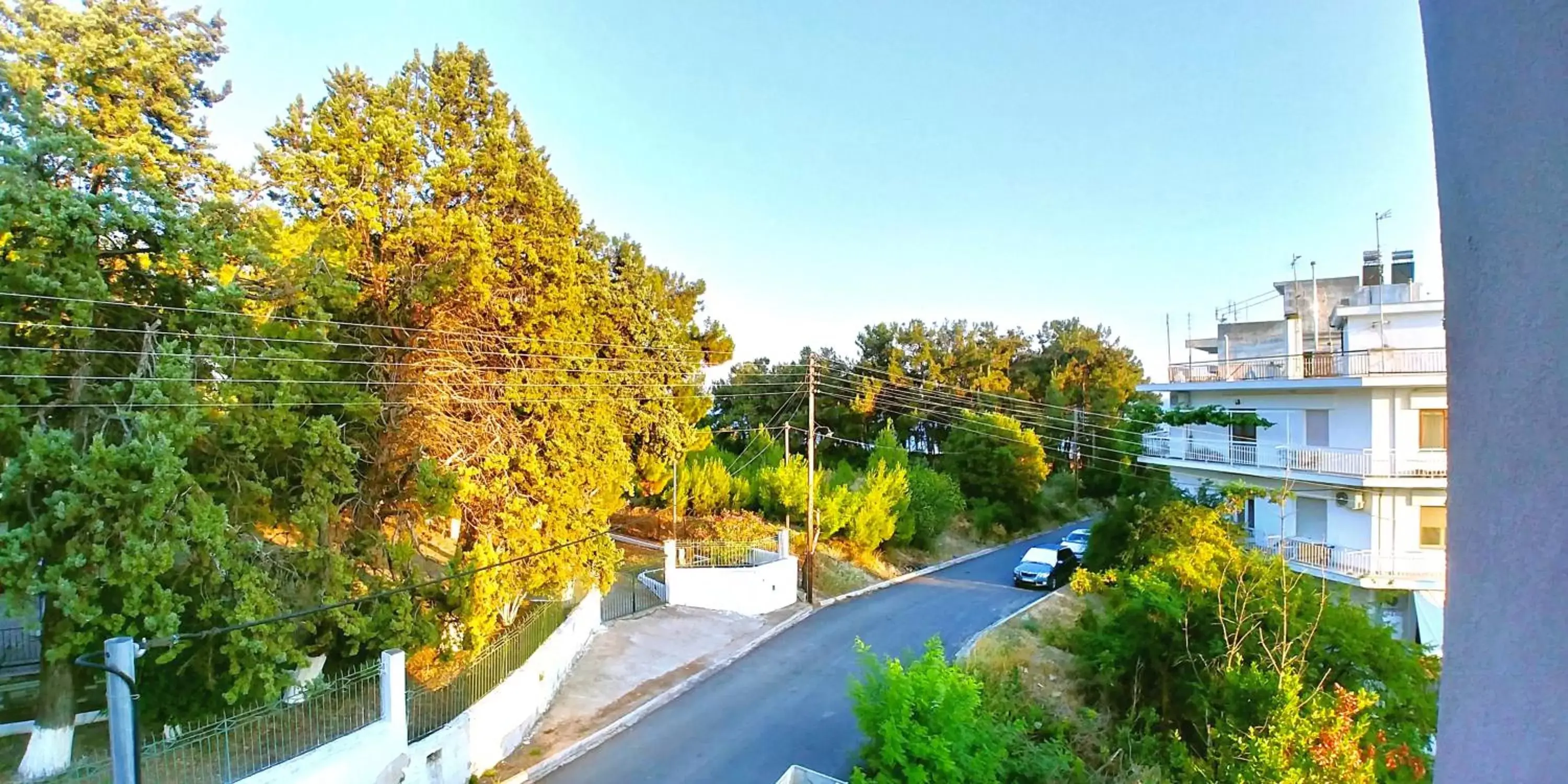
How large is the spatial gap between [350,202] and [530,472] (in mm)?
5514

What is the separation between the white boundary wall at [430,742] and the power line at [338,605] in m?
0.90

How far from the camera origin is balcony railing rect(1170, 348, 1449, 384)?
1438 centimetres

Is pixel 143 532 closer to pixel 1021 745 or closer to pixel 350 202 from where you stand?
pixel 350 202

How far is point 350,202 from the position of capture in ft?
40.2

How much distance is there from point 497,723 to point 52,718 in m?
4.84

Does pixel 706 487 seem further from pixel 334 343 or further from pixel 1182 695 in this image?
pixel 1182 695

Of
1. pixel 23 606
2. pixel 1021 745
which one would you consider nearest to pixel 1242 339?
pixel 1021 745

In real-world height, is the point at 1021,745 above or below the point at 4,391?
below

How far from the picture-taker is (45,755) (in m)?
8.22

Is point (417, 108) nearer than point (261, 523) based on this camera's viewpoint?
No

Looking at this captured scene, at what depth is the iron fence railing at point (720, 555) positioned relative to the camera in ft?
62.5

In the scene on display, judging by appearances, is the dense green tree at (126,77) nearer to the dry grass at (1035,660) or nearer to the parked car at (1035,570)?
the dry grass at (1035,660)

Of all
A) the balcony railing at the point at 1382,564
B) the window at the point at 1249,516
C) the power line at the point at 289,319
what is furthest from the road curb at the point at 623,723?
the window at the point at 1249,516

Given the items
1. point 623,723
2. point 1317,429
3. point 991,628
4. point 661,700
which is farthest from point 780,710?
point 1317,429
